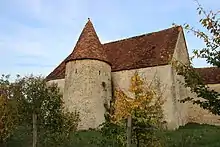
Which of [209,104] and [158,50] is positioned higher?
[158,50]

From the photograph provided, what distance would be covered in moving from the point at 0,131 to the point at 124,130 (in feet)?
34.2

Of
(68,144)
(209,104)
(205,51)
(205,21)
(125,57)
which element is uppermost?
(125,57)

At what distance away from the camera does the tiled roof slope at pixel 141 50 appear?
3322 cm

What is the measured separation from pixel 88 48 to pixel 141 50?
5331mm

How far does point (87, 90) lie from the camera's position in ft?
106

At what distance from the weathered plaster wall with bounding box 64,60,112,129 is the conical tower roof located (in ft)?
1.48

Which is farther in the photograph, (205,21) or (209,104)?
(205,21)

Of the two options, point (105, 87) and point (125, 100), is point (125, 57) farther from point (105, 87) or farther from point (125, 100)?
point (125, 100)

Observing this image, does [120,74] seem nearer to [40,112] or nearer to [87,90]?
[87,90]

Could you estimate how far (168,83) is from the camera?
31.8 m

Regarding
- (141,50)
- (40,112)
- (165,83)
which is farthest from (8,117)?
(141,50)

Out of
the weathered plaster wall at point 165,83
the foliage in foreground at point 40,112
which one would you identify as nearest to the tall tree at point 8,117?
the foliage in foreground at point 40,112

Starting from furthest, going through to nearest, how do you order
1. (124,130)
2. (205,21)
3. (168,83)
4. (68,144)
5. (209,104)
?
(168,83), (68,144), (124,130), (205,21), (209,104)

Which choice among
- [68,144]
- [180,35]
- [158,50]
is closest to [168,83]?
[158,50]
